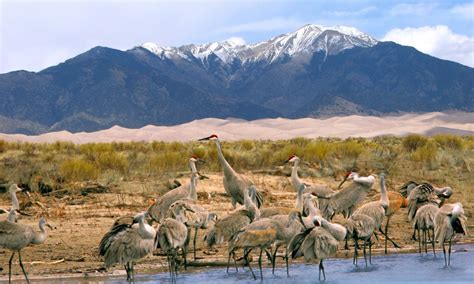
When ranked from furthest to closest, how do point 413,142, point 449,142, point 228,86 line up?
1. point 228,86
2. point 449,142
3. point 413,142

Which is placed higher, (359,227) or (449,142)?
(449,142)

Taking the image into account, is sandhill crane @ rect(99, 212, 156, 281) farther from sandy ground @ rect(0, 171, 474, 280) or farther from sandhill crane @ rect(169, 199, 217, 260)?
sandhill crane @ rect(169, 199, 217, 260)

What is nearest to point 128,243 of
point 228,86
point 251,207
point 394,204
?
point 251,207

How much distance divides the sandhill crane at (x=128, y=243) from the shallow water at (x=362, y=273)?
0.87 meters

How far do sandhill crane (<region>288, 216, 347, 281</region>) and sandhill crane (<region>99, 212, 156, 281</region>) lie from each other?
7.17ft

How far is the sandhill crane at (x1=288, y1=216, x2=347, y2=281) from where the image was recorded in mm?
12641

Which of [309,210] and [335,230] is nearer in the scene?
[335,230]

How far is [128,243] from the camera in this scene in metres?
12.3

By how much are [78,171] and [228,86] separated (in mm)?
131230

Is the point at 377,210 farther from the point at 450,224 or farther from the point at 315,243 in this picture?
the point at 315,243

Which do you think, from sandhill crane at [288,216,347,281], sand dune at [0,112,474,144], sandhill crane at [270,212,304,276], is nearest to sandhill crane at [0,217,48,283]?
sandhill crane at [270,212,304,276]

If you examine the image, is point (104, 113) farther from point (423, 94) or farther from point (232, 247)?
point (232, 247)

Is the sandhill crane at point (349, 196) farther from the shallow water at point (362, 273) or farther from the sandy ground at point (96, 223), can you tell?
the shallow water at point (362, 273)

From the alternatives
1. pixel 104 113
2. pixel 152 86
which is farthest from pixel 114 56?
pixel 104 113
